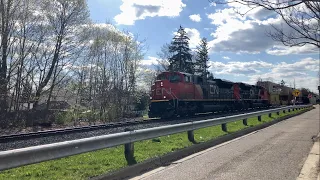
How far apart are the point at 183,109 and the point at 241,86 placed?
1382 centimetres

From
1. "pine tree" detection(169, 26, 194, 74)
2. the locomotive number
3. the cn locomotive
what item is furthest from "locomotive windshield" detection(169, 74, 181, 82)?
"pine tree" detection(169, 26, 194, 74)

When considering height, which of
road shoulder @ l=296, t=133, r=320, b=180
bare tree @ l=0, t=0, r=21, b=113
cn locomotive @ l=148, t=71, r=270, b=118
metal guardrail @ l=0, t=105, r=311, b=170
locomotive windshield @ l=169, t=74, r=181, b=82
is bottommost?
road shoulder @ l=296, t=133, r=320, b=180

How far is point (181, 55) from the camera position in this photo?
6481 centimetres

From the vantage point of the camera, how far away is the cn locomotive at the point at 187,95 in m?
21.8

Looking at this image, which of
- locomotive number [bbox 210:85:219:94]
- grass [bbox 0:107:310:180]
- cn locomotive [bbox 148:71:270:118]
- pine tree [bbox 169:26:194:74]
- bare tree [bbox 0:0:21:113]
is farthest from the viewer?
pine tree [bbox 169:26:194:74]

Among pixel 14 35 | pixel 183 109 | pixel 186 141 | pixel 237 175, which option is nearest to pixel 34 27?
pixel 14 35

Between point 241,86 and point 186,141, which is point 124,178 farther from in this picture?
point 241,86

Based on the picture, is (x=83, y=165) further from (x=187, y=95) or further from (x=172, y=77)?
(x=187, y=95)

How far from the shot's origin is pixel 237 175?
628 centimetres

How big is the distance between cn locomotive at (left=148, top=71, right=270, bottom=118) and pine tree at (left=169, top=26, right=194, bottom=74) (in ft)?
109

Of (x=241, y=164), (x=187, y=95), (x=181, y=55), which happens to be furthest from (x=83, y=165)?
(x=181, y=55)

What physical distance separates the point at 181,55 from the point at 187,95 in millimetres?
42478

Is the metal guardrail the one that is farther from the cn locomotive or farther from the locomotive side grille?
the locomotive side grille

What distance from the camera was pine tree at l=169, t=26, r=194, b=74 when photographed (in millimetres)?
64375
